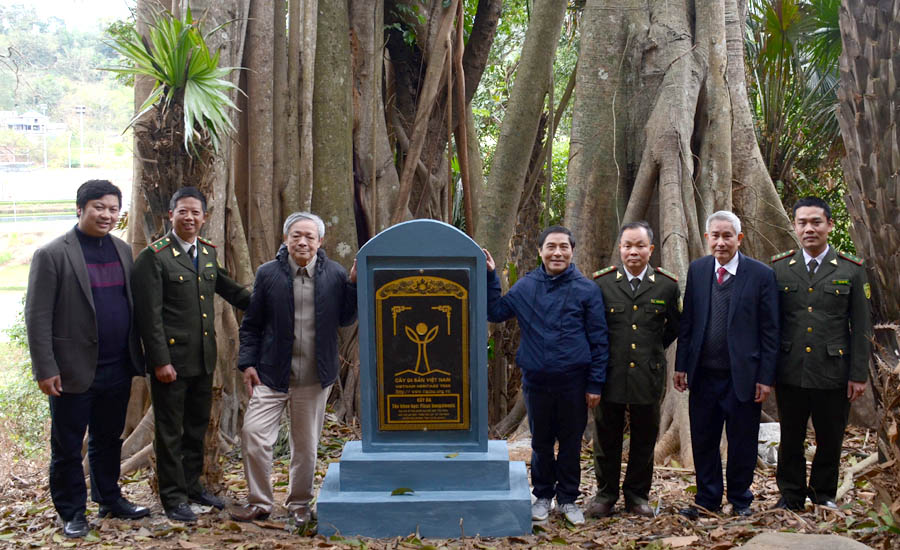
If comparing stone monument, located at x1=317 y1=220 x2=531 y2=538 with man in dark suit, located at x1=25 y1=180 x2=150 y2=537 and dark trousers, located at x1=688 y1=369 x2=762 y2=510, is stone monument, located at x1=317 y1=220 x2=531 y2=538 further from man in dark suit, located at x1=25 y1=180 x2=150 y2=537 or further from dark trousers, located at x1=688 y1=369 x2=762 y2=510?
man in dark suit, located at x1=25 y1=180 x2=150 y2=537

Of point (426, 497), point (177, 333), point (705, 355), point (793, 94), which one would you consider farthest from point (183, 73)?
point (793, 94)

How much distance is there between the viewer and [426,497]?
14.9 ft

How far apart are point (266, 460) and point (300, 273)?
1059mm

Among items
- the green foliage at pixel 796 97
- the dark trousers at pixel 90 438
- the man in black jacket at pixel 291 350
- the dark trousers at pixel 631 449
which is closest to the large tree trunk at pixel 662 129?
the green foliage at pixel 796 97

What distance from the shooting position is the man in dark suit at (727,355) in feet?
14.8

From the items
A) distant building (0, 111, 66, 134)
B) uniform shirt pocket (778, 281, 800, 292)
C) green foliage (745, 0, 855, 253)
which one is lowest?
uniform shirt pocket (778, 281, 800, 292)

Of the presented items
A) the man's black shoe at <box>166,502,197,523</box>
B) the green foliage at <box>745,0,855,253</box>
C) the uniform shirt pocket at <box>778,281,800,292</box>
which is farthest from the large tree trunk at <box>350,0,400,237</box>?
the green foliage at <box>745,0,855,253</box>

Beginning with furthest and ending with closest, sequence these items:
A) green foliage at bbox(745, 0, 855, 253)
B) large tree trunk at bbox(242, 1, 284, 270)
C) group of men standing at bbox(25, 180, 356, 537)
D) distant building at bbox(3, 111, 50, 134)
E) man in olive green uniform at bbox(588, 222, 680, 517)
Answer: distant building at bbox(3, 111, 50, 134) → green foliage at bbox(745, 0, 855, 253) → large tree trunk at bbox(242, 1, 284, 270) → man in olive green uniform at bbox(588, 222, 680, 517) → group of men standing at bbox(25, 180, 356, 537)

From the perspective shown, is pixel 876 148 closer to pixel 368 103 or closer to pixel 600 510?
pixel 600 510

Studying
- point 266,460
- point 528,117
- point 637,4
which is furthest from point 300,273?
point 637,4

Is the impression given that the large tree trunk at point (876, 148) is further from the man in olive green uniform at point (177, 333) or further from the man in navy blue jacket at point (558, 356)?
the man in olive green uniform at point (177, 333)

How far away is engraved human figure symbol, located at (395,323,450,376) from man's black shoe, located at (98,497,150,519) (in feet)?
5.30

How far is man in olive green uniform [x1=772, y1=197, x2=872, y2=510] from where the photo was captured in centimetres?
444

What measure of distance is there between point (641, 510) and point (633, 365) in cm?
84
